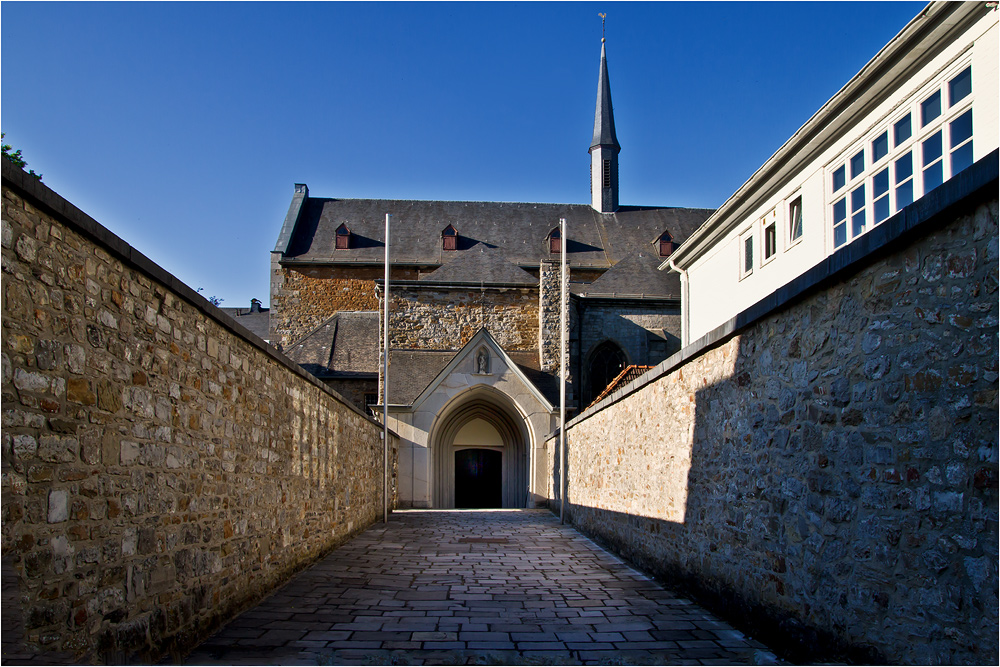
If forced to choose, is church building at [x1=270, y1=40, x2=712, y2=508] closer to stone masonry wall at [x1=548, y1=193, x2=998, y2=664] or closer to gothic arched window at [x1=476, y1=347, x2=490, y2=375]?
gothic arched window at [x1=476, y1=347, x2=490, y2=375]

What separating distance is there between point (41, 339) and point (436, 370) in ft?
65.8

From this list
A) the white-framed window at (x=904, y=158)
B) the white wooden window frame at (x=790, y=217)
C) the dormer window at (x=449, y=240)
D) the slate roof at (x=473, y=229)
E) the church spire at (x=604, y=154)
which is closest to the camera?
the white-framed window at (x=904, y=158)

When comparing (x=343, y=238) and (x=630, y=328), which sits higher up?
(x=343, y=238)

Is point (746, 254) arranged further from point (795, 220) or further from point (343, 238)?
point (343, 238)

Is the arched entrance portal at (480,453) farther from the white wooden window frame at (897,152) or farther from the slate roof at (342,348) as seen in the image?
the white wooden window frame at (897,152)

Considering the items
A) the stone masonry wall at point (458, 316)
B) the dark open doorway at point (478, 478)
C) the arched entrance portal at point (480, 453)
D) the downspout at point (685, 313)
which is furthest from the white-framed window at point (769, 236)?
the dark open doorway at point (478, 478)

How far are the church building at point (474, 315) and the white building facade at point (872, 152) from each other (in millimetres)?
8052

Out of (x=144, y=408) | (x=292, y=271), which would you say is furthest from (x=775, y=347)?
(x=292, y=271)

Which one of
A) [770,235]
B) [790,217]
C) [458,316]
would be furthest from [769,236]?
[458,316]

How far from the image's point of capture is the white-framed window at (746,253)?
15.4 meters

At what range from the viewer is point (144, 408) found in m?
4.10

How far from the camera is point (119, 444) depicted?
3.77m

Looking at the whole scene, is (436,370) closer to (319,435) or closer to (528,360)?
(528,360)

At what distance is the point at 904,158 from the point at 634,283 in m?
16.5
